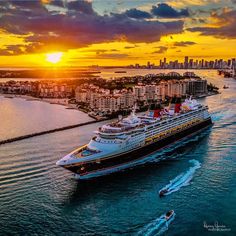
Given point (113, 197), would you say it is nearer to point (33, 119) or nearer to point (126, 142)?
point (126, 142)

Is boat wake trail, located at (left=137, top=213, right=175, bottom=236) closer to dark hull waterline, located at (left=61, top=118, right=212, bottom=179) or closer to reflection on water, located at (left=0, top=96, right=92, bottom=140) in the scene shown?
dark hull waterline, located at (left=61, top=118, right=212, bottom=179)

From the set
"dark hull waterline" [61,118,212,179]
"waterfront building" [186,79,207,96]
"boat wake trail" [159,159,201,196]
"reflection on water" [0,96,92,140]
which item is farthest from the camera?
"waterfront building" [186,79,207,96]

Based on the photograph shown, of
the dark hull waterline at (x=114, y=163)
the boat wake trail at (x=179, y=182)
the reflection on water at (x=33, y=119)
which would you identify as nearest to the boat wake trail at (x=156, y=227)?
the boat wake trail at (x=179, y=182)

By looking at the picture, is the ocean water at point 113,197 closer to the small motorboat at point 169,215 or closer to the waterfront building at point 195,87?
the small motorboat at point 169,215

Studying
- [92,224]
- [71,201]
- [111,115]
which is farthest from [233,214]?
[111,115]

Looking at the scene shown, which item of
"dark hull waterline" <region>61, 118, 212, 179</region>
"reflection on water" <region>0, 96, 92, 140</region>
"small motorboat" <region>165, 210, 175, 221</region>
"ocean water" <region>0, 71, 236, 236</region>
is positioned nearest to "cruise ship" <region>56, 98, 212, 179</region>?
"dark hull waterline" <region>61, 118, 212, 179</region>

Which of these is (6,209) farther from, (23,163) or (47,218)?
(23,163)
